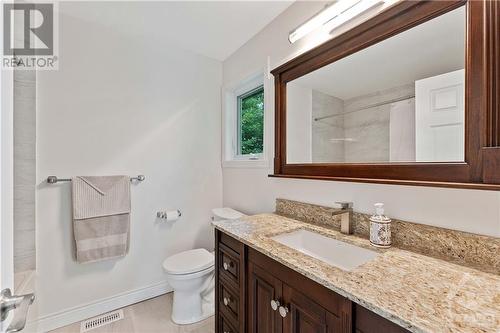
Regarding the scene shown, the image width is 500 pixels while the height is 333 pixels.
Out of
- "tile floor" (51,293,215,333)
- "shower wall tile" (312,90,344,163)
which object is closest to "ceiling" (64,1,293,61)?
"shower wall tile" (312,90,344,163)

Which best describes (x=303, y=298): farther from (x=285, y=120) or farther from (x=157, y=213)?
(x=157, y=213)

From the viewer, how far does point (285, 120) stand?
1679 millimetres

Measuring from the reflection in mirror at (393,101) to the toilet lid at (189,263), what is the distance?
1.07 meters

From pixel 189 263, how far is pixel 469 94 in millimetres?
1883

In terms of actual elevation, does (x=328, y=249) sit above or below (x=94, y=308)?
above

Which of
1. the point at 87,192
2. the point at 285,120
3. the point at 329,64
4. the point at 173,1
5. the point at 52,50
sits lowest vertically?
the point at 87,192

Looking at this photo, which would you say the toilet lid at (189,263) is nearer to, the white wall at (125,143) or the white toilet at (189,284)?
the white toilet at (189,284)

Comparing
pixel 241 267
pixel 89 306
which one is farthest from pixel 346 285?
pixel 89 306

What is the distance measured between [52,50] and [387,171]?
234 cm

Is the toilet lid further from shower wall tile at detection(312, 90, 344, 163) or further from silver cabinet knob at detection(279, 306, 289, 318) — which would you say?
shower wall tile at detection(312, 90, 344, 163)

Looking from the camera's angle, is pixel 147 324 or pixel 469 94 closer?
pixel 469 94

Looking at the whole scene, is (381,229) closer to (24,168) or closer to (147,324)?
(147,324)

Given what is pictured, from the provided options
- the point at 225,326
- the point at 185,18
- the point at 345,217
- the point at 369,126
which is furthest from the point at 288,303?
the point at 185,18

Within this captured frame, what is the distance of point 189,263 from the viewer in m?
1.80
